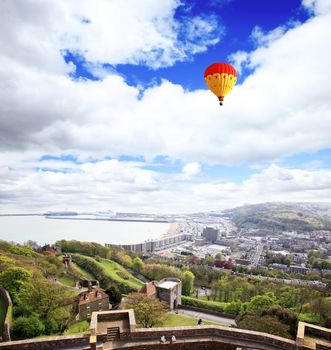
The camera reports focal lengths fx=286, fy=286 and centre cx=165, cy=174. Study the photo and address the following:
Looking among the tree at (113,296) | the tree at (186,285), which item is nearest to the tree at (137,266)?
the tree at (186,285)

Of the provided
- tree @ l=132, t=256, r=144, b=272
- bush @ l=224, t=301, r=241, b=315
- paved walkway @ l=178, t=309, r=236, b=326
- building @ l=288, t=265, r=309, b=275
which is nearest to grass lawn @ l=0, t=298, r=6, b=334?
paved walkway @ l=178, t=309, r=236, b=326

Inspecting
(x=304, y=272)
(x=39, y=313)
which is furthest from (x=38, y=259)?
(x=304, y=272)

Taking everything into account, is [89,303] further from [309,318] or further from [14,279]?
[309,318]

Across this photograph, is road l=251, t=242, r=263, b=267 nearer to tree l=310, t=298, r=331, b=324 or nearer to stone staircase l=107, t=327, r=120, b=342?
tree l=310, t=298, r=331, b=324

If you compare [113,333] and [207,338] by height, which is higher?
[113,333]

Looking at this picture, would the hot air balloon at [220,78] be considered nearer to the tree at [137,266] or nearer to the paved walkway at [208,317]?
the paved walkway at [208,317]

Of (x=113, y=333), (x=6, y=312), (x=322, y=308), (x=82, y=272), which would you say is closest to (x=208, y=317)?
(x=322, y=308)
